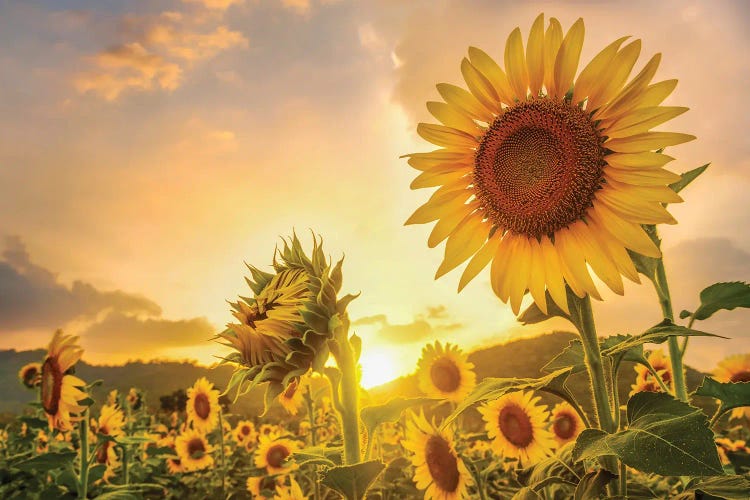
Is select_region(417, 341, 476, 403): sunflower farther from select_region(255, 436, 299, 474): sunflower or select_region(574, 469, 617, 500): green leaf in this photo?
select_region(574, 469, 617, 500): green leaf

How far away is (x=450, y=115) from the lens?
2357mm

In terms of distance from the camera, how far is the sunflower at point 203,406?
28.9 ft

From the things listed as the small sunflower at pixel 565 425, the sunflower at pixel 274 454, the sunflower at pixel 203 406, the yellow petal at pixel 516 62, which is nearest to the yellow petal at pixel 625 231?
the yellow petal at pixel 516 62

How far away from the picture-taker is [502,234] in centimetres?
236

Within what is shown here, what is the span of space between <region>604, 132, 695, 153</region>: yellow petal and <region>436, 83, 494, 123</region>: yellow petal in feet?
1.85

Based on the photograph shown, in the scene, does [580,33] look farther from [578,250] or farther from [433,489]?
[433,489]

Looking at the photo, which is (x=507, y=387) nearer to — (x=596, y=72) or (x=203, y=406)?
(x=596, y=72)

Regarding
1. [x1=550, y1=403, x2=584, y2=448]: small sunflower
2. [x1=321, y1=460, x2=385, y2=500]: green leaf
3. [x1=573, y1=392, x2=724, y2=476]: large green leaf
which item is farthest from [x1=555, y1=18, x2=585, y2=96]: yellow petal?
[x1=550, y1=403, x2=584, y2=448]: small sunflower

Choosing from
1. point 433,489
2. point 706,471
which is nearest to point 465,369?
point 433,489

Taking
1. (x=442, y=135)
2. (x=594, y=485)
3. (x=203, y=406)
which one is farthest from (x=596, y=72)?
(x=203, y=406)

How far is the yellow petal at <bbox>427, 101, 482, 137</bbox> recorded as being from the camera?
235cm

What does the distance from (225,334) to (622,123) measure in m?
1.88

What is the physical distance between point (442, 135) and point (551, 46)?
0.55 meters

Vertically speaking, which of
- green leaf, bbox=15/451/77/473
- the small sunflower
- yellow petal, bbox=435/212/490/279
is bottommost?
the small sunflower
